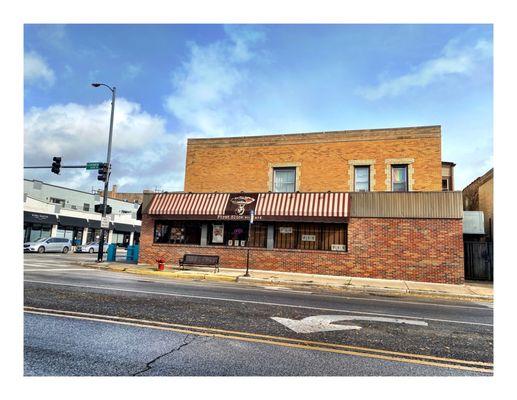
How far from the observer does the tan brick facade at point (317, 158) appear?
19.4m

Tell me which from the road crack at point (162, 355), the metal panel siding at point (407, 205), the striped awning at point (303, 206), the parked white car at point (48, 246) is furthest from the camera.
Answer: the parked white car at point (48, 246)

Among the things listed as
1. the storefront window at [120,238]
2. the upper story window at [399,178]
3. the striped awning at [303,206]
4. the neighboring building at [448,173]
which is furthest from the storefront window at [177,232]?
the storefront window at [120,238]

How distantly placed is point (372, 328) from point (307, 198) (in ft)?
41.2

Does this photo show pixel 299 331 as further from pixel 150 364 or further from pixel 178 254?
pixel 178 254

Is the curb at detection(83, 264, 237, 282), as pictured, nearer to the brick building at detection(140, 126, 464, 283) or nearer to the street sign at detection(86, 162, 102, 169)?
the brick building at detection(140, 126, 464, 283)

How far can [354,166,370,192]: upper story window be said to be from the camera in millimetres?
20317

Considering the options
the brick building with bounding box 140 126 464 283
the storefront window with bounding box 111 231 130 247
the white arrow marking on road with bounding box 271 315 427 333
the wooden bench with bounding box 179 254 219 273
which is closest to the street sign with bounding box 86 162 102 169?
the brick building with bounding box 140 126 464 283

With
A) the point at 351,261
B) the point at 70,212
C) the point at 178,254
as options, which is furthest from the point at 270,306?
the point at 70,212

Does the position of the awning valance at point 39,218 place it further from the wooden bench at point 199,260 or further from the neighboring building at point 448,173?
the neighboring building at point 448,173

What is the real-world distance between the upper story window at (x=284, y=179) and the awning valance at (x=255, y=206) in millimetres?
1871

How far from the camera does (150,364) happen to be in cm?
454

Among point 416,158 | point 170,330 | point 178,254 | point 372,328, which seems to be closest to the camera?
point 170,330

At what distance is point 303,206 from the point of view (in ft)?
62.3

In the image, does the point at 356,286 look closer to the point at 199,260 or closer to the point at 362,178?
the point at 362,178
